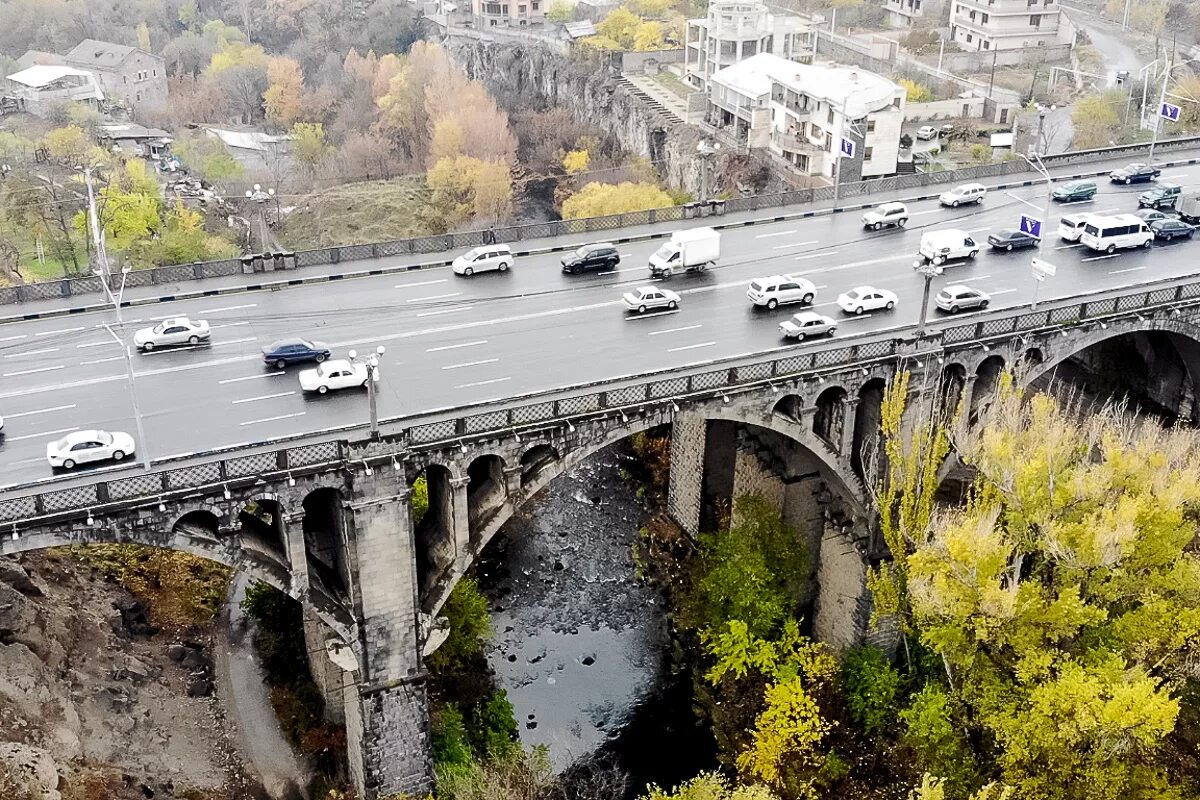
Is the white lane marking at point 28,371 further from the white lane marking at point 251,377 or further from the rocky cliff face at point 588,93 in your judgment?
the rocky cliff face at point 588,93

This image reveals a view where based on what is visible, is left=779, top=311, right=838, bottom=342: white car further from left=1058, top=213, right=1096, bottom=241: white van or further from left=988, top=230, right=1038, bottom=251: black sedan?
left=1058, top=213, right=1096, bottom=241: white van

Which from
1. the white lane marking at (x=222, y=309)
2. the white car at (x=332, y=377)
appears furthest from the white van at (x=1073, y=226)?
the white lane marking at (x=222, y=309)

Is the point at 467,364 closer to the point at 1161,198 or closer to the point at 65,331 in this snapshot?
Result: the point at 65,331

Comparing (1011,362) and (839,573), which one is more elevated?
(1011,362)

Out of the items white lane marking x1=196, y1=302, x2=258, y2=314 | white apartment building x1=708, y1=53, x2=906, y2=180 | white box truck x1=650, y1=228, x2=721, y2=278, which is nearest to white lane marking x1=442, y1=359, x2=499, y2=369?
white lane marking x1=196, y1=302, x2=258, y2=314

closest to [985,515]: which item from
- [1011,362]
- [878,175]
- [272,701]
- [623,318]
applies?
[1011,362]

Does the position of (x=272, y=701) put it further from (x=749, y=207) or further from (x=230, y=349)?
(x=749, y=207)
